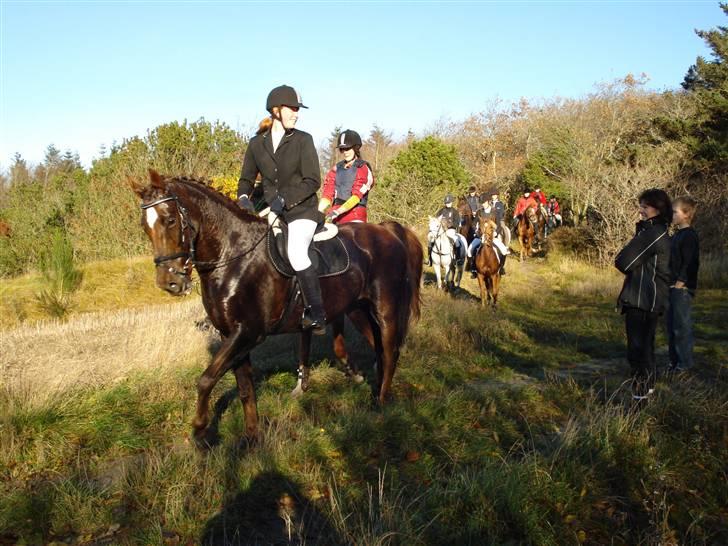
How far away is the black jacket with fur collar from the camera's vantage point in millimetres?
6148

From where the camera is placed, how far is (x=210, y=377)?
5148 millimetres

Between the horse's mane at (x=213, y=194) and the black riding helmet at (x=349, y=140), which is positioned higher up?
the black riding helmet at (x=349, y=140)

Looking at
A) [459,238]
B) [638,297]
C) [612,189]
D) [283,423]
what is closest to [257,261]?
[283,423]

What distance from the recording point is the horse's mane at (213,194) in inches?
213

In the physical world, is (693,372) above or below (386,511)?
below

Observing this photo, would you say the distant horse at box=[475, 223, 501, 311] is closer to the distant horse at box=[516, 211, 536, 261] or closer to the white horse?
the white horse

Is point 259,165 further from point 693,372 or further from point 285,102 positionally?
point 693,372

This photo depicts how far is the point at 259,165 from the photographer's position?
597 centimetres

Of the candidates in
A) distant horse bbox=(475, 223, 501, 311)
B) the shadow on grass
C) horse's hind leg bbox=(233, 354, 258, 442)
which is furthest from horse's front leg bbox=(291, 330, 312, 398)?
distant horse bbox=(475, 223, 501, 311)

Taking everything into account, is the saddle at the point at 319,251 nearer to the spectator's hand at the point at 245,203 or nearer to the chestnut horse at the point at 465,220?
the spectator's hand at the point at 245,203

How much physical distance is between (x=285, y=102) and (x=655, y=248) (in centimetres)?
394

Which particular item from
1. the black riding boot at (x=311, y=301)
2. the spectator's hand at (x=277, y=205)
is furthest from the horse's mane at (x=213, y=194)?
the black riding boot at (x=311, y=301)

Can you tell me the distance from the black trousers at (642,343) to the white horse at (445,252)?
10.6 meters

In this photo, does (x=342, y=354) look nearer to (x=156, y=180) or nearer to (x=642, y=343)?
(x=642, y=343)
